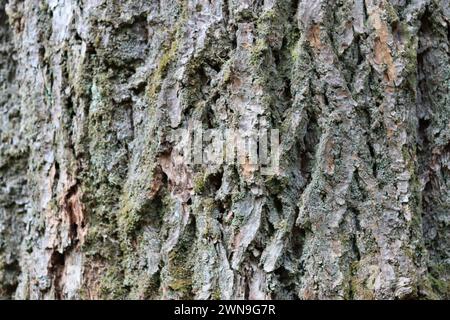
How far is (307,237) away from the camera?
141cm

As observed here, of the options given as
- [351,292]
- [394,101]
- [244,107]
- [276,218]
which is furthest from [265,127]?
[351,292]

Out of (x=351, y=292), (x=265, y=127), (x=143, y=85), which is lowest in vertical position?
(x=351, y=292)

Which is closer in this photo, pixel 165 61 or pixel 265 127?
pixel 265 127

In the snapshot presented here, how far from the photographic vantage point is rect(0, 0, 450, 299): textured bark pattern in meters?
1.40

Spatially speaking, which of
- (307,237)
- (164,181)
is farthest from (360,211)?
(164,181)

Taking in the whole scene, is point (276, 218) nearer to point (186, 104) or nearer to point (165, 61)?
point (186, 104)

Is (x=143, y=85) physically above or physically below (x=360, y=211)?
above

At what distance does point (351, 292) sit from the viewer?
1.38 m

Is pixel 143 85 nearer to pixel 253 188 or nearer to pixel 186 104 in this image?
pixel 186 104

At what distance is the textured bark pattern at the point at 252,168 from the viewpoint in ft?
4.59

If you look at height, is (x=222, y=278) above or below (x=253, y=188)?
below

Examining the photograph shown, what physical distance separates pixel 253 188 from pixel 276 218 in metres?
0.09

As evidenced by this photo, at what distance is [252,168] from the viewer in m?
1.41

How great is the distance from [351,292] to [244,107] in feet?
1.68
